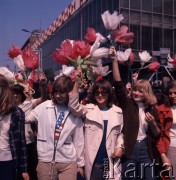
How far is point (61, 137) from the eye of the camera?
3492 millimetres

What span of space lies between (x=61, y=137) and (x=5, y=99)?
0.65 m

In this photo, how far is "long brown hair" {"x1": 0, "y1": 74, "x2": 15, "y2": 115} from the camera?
3322 millimetres

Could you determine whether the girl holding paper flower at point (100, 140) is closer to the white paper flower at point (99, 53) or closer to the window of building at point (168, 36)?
the white paper flower at point (99, 53)

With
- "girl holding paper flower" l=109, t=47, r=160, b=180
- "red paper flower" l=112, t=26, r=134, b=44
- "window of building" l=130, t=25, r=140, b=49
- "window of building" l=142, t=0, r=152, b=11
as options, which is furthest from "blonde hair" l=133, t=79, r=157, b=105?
"window of building" l=142, t=0, r=152, b=11

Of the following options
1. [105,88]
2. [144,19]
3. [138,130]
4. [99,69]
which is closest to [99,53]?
[99,69]

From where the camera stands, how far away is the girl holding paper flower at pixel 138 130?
373cm

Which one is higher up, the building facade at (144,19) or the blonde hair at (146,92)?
the building facade at (144,19)

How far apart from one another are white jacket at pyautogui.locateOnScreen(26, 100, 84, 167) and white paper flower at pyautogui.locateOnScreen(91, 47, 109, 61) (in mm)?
825

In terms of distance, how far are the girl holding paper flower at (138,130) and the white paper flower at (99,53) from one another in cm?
17

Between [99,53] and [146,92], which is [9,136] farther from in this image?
[146,92]

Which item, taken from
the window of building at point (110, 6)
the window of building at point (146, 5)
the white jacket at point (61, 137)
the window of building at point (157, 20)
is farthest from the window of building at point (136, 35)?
the white jacket at point (61, 137)

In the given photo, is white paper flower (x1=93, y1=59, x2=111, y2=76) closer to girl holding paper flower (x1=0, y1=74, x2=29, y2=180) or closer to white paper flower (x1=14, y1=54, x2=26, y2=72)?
white paper flower (x1=14, y1=54, x2=26, y2=72)

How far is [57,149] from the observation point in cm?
348

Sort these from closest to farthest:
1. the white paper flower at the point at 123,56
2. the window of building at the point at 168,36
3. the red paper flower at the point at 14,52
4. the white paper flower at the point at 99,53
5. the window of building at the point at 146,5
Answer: the white paper flower at the point at 99,53 < the white paper flower at the point at 123,56 < the red paper flower at the point at 14,52 < the window of building at the point at 146,5 < the window of building at the point at 168,36
